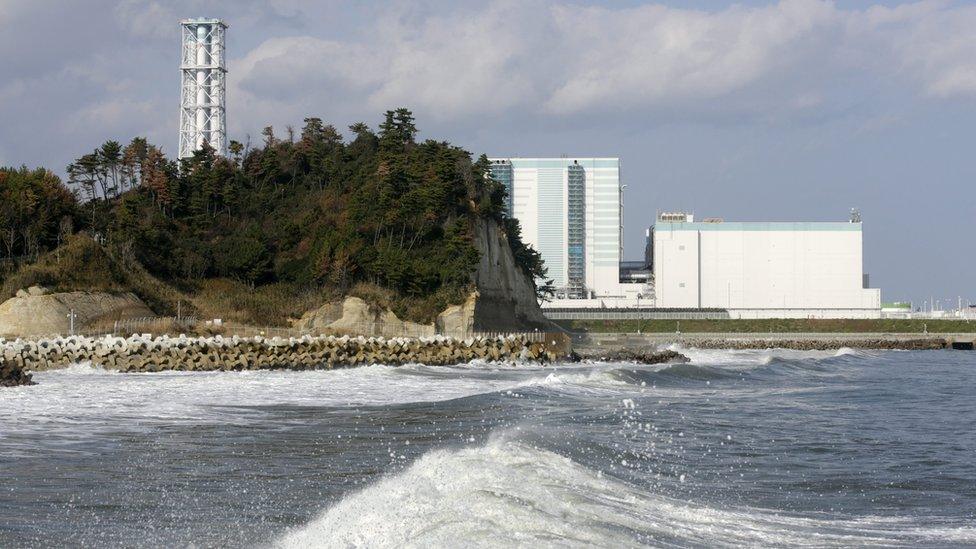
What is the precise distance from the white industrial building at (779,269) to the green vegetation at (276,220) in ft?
135

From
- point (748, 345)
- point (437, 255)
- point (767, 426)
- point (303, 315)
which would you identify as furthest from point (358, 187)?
point (767, 426)

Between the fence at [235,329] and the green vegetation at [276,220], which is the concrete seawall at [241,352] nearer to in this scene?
the fence at [235,329]

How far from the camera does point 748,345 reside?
79.6 meters

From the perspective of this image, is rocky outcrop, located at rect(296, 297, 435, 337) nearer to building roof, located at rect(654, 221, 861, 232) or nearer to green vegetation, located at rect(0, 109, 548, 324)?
green vegetation, located at rect(0, 109, 548, 324)

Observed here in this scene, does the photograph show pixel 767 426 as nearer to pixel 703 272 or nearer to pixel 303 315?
pixel 303 315

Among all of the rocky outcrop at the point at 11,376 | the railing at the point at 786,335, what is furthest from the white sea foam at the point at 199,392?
the railing at the point at 786,335

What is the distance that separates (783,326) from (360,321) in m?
57.1

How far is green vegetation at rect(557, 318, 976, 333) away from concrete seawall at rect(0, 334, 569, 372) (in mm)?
49211

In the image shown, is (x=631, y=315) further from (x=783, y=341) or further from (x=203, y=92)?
(x=203, y=92)

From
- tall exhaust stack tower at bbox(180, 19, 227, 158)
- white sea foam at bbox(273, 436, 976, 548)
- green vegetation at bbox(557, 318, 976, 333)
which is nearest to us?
white sea foam at bbox(273, 436, 976, 548)

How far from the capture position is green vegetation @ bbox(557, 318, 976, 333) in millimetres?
97175

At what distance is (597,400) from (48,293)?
27305mm

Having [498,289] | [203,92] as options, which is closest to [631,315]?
[498,289]

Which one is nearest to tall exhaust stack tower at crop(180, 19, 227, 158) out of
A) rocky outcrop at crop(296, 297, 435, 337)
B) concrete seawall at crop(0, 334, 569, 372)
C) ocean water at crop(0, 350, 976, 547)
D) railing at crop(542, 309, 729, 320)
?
rocky outcrop at crop(296, 297, 435, 337)
